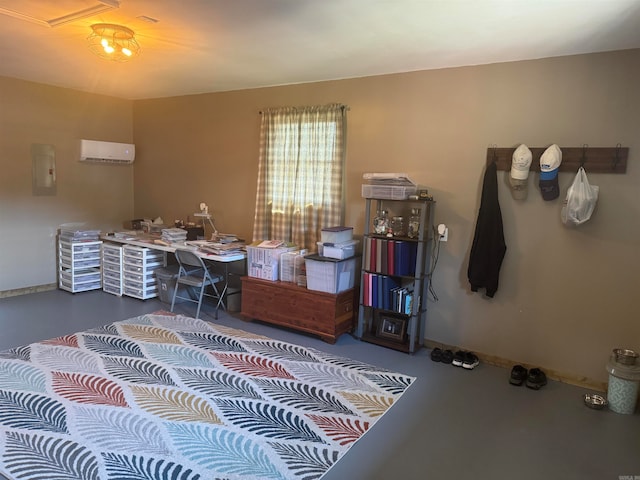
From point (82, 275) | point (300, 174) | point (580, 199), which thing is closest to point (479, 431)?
point (580, 199)

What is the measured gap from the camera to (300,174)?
14.9 feet

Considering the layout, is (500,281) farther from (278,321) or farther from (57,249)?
(57,249)

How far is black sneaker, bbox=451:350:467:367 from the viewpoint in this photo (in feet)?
11.8

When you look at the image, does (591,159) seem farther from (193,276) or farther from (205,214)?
(205,214)

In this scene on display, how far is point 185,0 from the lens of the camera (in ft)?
8.09

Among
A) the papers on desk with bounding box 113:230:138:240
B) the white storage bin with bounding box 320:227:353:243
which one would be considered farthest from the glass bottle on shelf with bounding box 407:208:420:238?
the papers on desk with bounding box 113:230:138:240

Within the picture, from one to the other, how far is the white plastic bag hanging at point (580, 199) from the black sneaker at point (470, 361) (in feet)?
4.29

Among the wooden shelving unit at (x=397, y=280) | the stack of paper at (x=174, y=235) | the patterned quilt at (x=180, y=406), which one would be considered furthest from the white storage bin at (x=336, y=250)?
the stack of paper at (x=174, y=235)

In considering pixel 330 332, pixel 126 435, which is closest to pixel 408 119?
pixel 330 332

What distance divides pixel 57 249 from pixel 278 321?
10.2 ft

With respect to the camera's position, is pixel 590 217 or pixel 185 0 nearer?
pixel 185 0

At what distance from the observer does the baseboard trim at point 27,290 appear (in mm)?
5053

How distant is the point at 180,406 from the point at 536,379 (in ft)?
8.26

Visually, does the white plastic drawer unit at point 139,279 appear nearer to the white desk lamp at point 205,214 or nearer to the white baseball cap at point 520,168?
the white desk lamp at point 205,214
